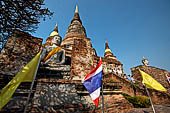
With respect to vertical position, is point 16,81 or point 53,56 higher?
point 53,56

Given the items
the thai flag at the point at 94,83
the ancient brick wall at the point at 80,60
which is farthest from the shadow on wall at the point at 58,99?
the ancient brick wall at the point at 80,60

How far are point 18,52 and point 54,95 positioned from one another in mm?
2365

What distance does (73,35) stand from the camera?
14.1 m

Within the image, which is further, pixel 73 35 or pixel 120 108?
pixel 73 35

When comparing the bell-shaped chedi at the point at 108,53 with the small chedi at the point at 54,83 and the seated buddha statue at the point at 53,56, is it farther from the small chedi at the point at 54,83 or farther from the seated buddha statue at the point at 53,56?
the seated buddha statue at the point at 53,56

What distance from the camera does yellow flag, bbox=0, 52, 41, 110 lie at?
73.9 inches

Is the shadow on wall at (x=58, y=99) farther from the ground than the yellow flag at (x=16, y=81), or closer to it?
closer to it

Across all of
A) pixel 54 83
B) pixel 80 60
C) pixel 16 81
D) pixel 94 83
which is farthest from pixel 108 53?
pixel 16 81

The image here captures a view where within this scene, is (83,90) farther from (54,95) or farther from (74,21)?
(74,21)

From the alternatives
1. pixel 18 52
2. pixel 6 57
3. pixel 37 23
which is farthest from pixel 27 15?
pixel 6 57

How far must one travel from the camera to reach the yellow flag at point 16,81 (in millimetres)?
1878

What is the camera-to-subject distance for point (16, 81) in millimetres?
2045

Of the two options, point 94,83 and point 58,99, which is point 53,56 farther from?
point 94,83

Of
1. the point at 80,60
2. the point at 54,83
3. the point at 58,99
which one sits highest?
the point at 80,60
